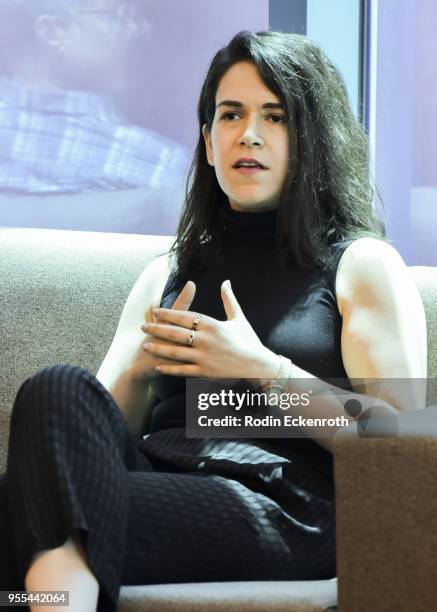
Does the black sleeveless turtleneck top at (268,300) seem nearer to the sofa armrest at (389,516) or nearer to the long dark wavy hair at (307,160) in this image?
the long dark wavy hair at (307,160)

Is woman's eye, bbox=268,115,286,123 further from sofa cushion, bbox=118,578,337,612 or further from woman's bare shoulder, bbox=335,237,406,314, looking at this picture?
sofa cushion, bbox=118,578,337,612

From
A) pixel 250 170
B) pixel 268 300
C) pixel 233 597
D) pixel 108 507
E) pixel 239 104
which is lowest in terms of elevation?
pixel 233 597

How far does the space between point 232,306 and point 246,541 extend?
376 millimetres

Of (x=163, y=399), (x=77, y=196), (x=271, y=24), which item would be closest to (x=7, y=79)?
(x=77, y=196)

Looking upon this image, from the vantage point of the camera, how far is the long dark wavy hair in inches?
72.3

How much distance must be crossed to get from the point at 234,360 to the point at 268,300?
9.4 inches

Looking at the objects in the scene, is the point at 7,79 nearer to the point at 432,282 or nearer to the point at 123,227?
the point at 123,227

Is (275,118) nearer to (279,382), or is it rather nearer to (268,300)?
(268,300)

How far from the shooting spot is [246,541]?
1411 millimetres

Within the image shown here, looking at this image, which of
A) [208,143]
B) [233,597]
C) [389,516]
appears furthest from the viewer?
[208,143]

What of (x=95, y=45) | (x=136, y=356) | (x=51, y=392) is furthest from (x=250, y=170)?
(x=95, y=45)

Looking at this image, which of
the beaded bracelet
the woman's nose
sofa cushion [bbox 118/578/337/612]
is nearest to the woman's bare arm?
the beaded bracelet

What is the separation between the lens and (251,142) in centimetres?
183

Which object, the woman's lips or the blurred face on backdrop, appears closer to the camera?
the woman's lips
